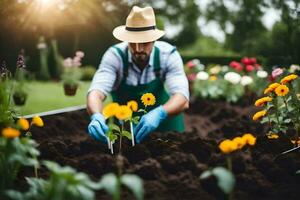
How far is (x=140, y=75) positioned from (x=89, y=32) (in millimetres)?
8671

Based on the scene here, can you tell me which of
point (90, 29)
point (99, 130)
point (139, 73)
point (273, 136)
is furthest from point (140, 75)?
point (90, 29)

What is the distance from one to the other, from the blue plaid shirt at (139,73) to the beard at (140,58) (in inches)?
2.0

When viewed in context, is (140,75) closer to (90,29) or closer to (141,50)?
(141,50)

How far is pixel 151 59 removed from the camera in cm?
440

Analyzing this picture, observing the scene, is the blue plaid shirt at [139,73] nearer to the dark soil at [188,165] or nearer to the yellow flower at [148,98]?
the dark soil at [188,165]

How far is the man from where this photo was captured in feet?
12.5

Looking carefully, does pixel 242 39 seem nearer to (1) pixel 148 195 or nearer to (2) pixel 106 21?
(2) pixel 106 21

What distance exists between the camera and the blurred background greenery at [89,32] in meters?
6.85

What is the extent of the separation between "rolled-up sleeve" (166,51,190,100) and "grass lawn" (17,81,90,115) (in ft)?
8.36

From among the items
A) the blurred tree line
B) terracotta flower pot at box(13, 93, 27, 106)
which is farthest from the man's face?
terracotta flower pot at box(13, 93, 27, 106)

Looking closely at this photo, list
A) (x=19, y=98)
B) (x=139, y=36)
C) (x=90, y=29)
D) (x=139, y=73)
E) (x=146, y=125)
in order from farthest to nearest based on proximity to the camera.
→ (x=90, y=29) < (x=19, y=98) < (x=139, y=73) < (x=139, y=36) < (x=146, y=125)

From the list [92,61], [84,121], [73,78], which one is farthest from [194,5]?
[84,121]

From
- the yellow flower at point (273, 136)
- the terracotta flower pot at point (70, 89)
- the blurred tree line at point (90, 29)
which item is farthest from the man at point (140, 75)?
the terracotta flower pot at point (70, 89)

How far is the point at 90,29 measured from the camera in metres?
12.9
